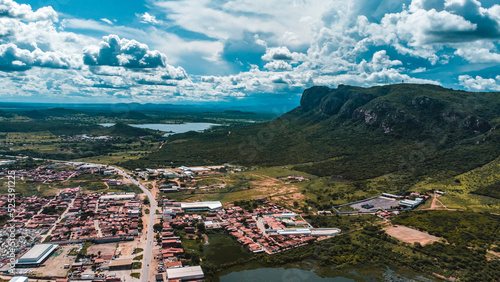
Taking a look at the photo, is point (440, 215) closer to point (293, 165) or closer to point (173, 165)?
point (293, 165)

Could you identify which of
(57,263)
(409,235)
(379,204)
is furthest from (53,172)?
(409,235)

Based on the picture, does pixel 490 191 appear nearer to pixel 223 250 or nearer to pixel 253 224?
pixel 253 224

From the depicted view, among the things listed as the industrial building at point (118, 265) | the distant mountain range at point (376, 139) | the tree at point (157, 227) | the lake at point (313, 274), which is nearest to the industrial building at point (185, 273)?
the lake at point (313, 274)

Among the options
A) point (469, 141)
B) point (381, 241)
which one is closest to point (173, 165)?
point (381, 241)

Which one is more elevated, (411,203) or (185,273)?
(411,203)

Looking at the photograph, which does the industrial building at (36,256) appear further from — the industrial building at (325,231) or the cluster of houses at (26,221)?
the industrial building at (325,231)

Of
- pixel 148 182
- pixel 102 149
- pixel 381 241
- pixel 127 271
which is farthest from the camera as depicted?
pixel 102 149

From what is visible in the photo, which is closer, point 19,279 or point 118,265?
point 19,279

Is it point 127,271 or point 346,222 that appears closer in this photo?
point 127,271
